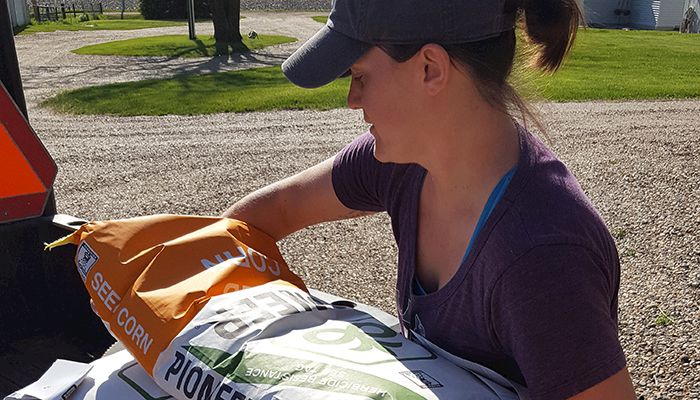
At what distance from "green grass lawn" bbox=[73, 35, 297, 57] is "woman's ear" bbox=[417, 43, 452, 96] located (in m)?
15.9

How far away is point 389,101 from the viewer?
1.38 metres

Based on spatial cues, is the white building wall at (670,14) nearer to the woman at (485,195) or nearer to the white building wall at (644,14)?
the white building wall at (644,14)

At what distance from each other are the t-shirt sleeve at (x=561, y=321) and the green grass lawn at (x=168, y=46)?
1612 cm

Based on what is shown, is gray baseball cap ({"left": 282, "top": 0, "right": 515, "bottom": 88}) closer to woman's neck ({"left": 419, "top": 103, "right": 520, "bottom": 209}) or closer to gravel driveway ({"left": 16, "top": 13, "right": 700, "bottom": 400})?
woman's neck ({"left": 419, "top": 103, "right": 520, "bottom": 209})

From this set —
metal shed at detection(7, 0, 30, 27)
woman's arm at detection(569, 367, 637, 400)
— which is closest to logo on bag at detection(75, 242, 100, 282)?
woman's arm at detection(569, 367, 637, 400)

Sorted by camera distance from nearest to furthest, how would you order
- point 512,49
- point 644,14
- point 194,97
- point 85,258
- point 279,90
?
point 512,49 → point 85,258 → point 194,97 → point 279,90 → point 644,14

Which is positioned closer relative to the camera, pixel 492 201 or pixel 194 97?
pixel 492 201

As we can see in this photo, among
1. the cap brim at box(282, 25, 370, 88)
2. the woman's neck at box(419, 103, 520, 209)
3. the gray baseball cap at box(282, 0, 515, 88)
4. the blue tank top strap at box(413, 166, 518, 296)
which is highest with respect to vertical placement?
the gray baseball cap at box(282, 0, 515, 88)

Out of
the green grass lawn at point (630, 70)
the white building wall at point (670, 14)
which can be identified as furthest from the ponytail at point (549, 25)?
the white building wall at point (670, 14)

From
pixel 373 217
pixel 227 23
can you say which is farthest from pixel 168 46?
pixel 373 217

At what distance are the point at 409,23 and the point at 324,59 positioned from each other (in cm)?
20

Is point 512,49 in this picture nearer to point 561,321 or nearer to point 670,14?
point 561,321

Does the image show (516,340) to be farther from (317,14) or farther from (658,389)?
(317,14)

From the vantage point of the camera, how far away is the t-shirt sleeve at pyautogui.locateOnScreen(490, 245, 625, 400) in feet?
3.84
